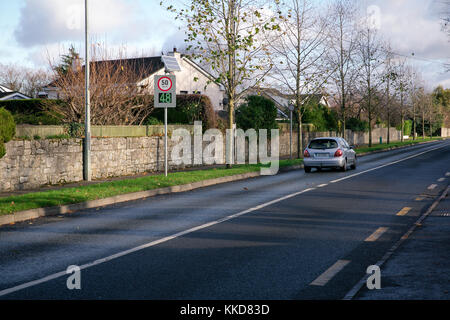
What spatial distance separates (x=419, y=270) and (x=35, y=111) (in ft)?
87.1

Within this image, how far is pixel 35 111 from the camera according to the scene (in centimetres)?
2956

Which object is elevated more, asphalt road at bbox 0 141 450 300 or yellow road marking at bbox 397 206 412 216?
yellow road marking at bbox 397 206 412 216

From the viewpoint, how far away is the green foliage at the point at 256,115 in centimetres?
3225

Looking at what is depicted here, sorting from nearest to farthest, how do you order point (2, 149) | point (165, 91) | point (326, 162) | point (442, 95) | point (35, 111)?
1. point (2, 149)
2. point (165, 91)
3. point (326, 162)
4. point (35, 111)
5. point (442, 95)

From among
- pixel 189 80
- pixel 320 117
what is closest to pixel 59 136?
pixel 320 117

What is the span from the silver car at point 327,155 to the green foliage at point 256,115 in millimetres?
9591

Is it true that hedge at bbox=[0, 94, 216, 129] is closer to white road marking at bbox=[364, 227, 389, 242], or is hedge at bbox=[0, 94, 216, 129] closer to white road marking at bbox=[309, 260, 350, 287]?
white road marking at bbox=[364, 227, 389, 242]

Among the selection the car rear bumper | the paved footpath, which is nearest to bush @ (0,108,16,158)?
the paved footpath

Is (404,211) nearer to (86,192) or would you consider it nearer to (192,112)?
(86,192)

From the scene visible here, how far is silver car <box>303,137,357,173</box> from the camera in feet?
73.7

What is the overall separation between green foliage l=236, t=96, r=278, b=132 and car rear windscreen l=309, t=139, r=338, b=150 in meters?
9.51

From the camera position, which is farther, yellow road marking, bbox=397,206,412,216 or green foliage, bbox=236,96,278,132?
green foliage, bbox=236,96,278,132

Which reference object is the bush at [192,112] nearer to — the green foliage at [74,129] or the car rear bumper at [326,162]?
the car rear bumper at [326,162]

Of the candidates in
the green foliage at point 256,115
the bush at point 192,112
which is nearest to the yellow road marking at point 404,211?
the bush at point 192,112
